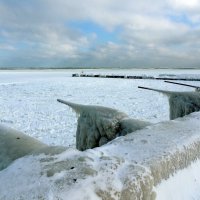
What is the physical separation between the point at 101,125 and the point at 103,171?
2.93 m

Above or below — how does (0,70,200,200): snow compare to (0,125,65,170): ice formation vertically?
→ above

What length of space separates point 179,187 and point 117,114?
7.95 ft

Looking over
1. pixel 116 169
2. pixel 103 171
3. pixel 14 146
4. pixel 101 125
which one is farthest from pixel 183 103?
pixel 103 171

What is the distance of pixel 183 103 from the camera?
6457mm

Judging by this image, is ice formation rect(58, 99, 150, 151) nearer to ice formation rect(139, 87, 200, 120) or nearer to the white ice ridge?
the white ice ridge

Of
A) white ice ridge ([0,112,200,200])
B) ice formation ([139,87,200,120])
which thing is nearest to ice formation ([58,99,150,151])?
white ice ridge ([0,112,200,200])

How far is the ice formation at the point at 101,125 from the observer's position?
4762 millimetres

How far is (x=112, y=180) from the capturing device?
2.06m

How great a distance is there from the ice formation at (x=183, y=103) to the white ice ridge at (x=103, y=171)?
11.0ft

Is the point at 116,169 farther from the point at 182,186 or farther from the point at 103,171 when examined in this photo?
the point at 182,186

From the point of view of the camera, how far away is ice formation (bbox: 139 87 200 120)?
6.25 meters

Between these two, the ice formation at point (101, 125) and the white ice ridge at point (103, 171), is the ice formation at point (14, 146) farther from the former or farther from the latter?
the ice formation at point (101, 125)

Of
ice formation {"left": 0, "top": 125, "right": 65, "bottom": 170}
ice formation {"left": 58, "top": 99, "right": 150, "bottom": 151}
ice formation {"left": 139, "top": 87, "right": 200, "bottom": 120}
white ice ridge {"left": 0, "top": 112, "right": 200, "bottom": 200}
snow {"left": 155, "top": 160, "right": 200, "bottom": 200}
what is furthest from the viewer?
ice formation {"left": 139, "top": 87, "right": 200, "bottom": 120}

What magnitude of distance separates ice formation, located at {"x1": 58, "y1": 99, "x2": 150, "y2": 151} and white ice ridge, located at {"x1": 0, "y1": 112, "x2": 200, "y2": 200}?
1648 mm
